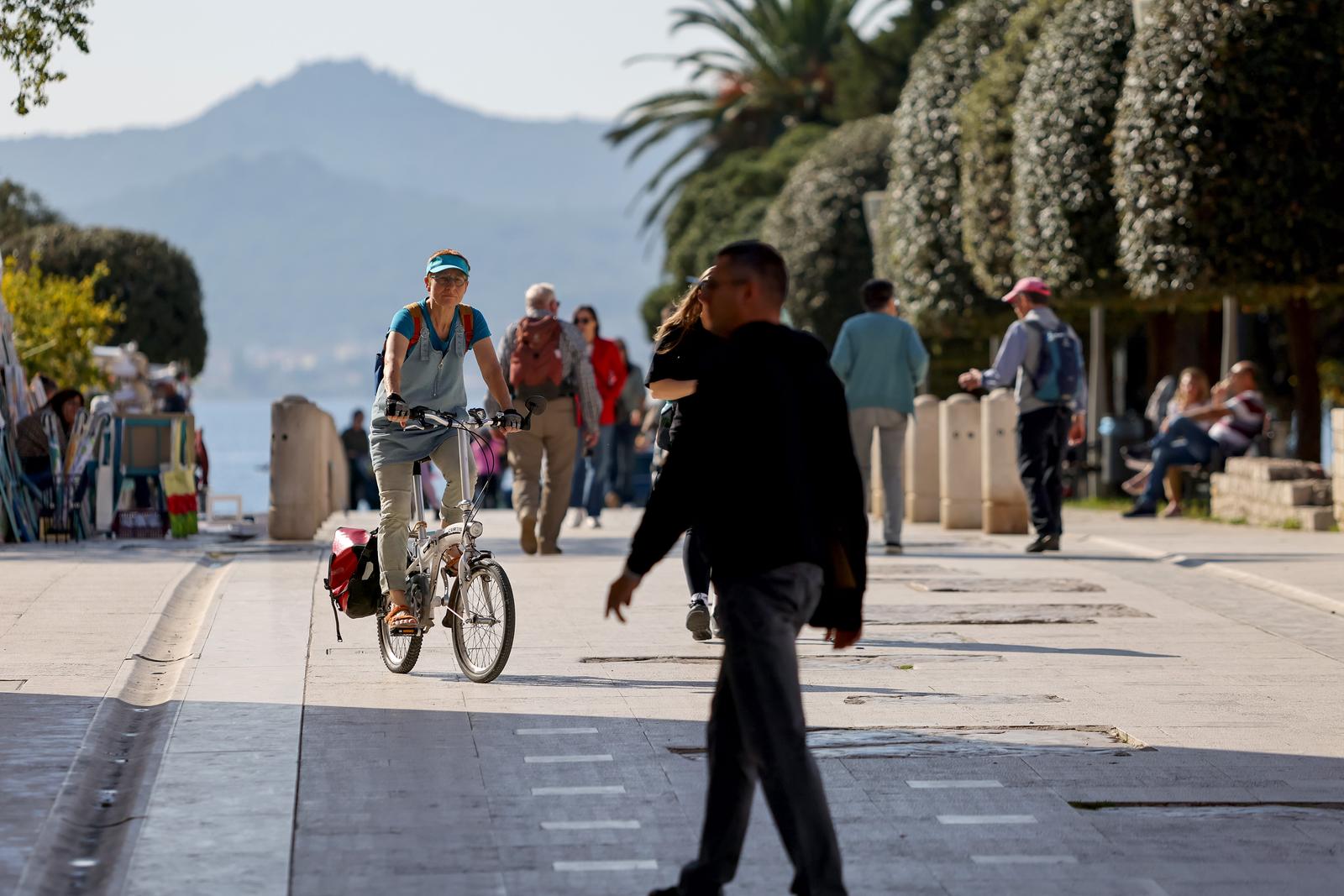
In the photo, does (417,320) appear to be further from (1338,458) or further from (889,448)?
(1338,458)

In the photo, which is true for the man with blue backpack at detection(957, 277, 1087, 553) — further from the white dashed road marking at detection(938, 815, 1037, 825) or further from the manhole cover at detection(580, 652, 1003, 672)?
the white dashed road marking at detection(938, 815, 1037, 825)

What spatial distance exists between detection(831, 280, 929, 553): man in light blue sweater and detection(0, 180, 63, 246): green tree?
1589 inches

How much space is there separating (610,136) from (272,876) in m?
55.0

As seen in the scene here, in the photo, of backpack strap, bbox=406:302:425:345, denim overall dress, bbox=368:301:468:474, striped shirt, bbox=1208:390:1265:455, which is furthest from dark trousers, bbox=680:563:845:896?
striped shirt, bbox=1208:390:1265:455

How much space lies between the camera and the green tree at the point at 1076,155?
2381cm

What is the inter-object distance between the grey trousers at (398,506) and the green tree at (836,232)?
108 ft

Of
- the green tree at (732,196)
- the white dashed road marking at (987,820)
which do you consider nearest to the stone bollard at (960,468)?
the white dashed road marking at (987,820)

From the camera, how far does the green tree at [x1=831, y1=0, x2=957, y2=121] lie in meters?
47.2

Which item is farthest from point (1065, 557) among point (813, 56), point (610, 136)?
point (610, 136)

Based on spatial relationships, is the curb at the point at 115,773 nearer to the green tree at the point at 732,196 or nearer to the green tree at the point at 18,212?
the green tree at the point at 732,196

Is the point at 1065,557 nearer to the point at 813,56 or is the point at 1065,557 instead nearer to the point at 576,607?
the point at 576,607

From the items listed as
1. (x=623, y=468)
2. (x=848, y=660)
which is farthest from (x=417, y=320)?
(x=623, y=468)

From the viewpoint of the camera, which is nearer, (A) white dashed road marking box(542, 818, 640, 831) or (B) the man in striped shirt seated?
(A) white dashed road marking box(542, 818, 640, 831)

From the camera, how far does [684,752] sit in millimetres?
7062
